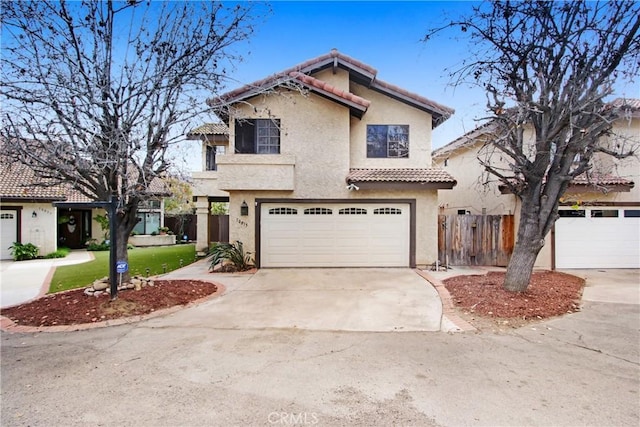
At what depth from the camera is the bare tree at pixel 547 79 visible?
7531 millimetres

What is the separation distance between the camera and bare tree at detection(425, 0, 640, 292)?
7.53 metres

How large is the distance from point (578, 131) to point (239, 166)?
9.93m

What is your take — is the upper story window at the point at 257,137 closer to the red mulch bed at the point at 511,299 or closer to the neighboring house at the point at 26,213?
the neighboring house at the point at 26,213

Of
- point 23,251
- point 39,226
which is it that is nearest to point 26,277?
point 23,251

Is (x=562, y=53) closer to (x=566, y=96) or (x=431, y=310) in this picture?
(x=566, y=96)

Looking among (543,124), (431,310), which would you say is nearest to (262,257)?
(431,310)

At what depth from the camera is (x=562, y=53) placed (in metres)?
7.79

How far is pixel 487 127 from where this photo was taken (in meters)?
11.5

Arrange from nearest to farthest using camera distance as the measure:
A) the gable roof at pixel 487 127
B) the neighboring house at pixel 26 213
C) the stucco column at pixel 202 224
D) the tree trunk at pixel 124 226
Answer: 1. the gable roof at pixel 487 127
2. the tree trunk at pixel 124 226
3. the neighboring house at pixel 26 213
4. the stucco column at pixel 202 224

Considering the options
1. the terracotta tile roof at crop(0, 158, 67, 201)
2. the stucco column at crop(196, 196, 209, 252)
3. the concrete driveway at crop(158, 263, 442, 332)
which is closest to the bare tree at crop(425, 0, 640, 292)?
the concrete driveway at crop(158, 263, 442, 332)

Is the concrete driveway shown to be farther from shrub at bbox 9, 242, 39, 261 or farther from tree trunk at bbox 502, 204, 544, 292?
shrub at bbox 9, 242, 39, 261

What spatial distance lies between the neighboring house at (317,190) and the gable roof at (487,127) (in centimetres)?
187

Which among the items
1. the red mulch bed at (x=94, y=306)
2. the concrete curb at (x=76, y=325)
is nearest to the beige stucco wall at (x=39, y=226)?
the red mulch bed at (x=94, y=306)

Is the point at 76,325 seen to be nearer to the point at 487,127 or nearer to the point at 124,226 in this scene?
the point at 124,226
